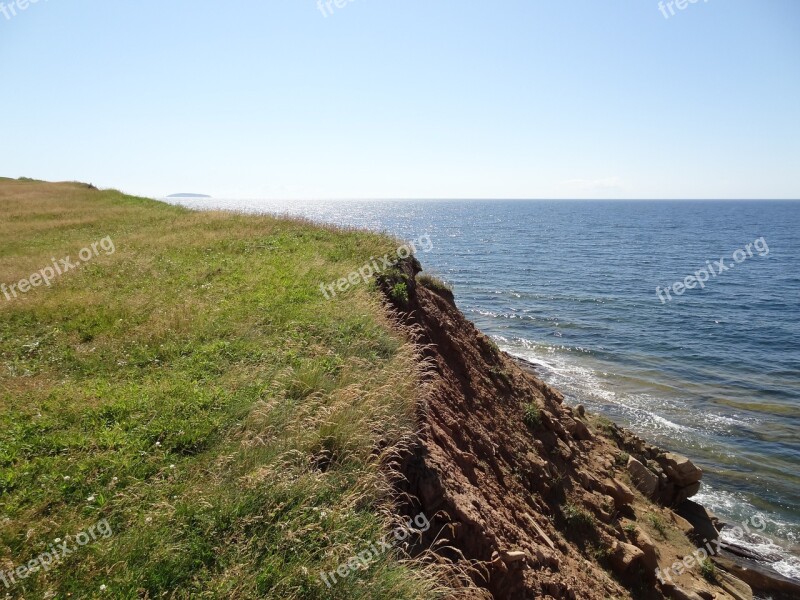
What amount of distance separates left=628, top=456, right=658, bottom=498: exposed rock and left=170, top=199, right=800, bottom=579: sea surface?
3.63 metres

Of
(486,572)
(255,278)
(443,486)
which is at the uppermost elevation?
(255,278)

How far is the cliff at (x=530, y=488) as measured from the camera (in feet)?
23.3

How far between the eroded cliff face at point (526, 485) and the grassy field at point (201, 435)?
127 cm

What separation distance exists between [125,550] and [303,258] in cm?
1145

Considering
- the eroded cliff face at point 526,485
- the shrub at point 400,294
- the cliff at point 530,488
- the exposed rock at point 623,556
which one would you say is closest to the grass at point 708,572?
the cliff at point 530,488

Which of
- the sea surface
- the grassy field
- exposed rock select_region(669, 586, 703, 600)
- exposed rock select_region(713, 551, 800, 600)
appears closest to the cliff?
exposed rock select_region(669, 586, 703, 600)

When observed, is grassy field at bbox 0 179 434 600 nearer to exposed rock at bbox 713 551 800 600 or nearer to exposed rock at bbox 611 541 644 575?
exposed rock at bbox 611 541 644 575

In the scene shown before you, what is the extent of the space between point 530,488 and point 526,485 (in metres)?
0.15

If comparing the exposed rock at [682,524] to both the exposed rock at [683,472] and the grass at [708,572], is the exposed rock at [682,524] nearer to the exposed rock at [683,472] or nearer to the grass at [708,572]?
the grass at [708,572]

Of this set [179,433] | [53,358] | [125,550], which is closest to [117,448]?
[179,433]

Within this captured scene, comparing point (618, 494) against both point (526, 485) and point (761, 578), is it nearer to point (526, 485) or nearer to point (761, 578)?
point (526, 485)

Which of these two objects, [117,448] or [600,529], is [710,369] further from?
[117,448]

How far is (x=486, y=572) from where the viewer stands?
6914 millimetres

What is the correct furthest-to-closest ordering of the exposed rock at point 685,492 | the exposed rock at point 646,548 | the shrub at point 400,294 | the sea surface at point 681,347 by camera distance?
the sea surface at point 681,347 < the exposed rock at point 685,492 < the shrub at point 400,294 < the exposed rock at point 646,548
